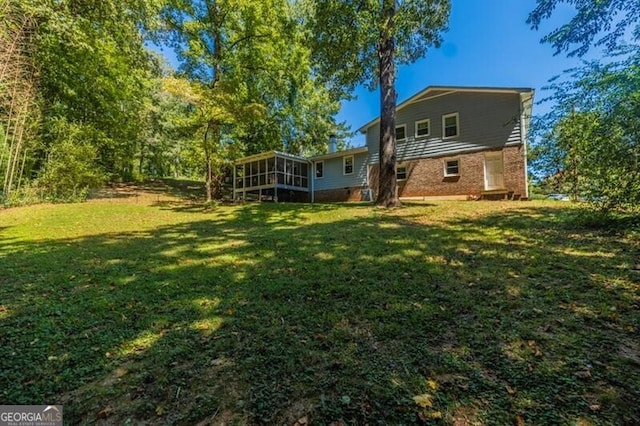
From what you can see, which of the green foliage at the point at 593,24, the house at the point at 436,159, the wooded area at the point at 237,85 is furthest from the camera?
the house at the point at 436,159

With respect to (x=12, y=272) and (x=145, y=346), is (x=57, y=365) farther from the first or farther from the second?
(x=12, y=272)

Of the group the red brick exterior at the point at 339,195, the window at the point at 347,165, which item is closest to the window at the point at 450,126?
the red brick exterior at the point at 339,195

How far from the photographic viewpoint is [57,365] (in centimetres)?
231

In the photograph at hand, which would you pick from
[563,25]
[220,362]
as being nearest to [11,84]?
[220,362]

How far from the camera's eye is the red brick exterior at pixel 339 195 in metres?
17.7

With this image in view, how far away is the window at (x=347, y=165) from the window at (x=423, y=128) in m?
4.06

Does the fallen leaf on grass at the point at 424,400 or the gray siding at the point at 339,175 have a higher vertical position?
the gray siding at the point at 339,175

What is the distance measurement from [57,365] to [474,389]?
9.83ft

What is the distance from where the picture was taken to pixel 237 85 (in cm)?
1468

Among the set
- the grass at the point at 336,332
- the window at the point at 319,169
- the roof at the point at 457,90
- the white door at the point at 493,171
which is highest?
the roof at the point at 457,90

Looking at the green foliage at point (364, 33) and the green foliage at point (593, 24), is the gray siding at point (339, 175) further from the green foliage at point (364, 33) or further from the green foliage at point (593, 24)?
the green foliage at point (593, 24)

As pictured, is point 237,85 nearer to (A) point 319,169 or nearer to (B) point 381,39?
(A) point 319,169

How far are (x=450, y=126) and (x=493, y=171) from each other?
119 inches

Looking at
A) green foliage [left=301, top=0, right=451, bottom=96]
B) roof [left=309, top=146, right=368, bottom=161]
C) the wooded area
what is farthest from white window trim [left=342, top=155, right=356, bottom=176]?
green foliage [left=301, top=0, right=451, bottom=96]
